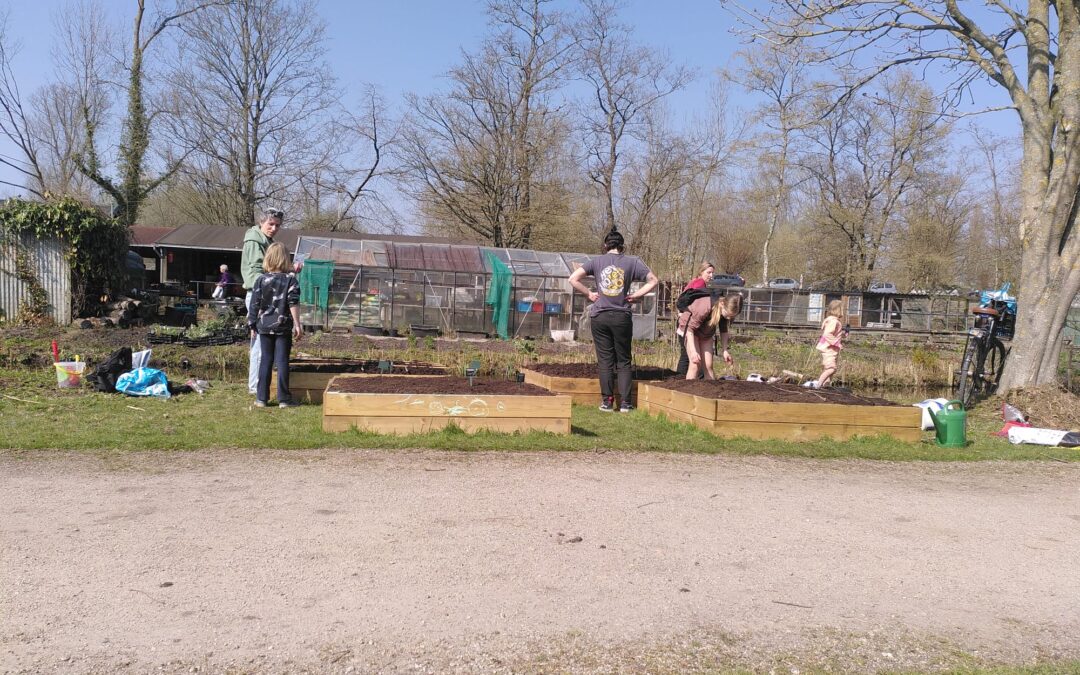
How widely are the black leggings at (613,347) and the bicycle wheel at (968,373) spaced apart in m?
5.18

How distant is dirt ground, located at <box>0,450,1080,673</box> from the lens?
316 centimetres

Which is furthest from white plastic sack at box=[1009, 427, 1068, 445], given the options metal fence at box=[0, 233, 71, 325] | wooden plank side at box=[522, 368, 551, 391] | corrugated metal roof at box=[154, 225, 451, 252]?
corrugated metal roof at box=[154, 225, 451, 252]

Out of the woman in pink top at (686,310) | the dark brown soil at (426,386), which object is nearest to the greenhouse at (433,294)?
the woman in pink top at (686,310)

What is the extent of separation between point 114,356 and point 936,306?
3873cm

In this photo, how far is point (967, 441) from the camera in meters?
8.89

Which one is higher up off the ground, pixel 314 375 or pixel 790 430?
pixel 314 375

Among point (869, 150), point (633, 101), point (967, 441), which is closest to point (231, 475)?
point (967, 441)

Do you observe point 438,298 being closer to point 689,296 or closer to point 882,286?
point 689,296

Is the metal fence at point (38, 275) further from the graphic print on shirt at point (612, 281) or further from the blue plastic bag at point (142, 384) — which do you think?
the graphic print on shirt at point (612, 281)

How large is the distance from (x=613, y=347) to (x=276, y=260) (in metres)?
3.78

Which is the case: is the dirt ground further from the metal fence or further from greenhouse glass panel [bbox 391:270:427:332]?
greenhouse glass panel [bbox 391:270:427:332]

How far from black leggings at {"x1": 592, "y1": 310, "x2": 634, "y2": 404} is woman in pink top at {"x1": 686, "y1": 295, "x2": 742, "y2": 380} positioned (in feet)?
4.35

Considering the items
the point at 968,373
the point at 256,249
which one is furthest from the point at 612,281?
the point at 968,373

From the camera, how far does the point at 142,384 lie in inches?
382
